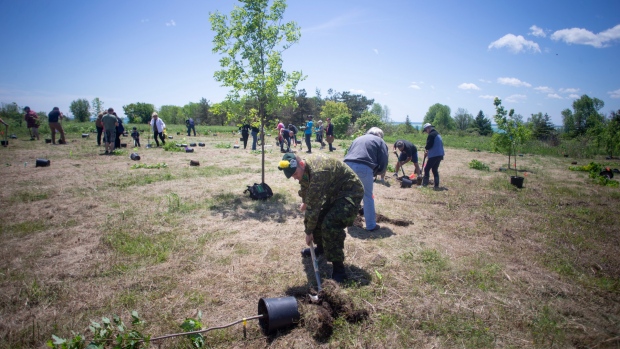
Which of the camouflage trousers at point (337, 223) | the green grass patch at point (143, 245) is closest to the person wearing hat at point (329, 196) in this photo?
the camouflage trousers at point (337, 223)

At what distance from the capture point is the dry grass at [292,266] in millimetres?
3234

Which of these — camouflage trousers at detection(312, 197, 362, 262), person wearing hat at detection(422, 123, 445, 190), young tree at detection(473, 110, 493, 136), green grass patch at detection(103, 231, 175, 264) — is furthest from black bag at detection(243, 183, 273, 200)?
young tree at detection(473, 110, 493, 136)

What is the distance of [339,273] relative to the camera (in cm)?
416

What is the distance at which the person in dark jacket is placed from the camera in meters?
5.49

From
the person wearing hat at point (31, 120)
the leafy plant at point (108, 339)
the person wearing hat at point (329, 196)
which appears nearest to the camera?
the leafy plant at point (108, 339)

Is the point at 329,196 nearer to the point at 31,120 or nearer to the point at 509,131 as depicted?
the point at 509,131

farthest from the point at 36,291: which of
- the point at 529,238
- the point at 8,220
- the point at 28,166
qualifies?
the point at 28,166

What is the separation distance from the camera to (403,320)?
340cm

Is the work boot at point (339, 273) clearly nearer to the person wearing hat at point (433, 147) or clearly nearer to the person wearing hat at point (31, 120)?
the person wearing hat at point (433, 147)

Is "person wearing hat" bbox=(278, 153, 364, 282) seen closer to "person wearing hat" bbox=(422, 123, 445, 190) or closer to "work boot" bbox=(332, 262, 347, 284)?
"work boot" bbox=(332, 262, 347, 284)

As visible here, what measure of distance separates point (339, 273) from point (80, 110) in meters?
65.8

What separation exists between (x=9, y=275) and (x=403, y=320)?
535cm

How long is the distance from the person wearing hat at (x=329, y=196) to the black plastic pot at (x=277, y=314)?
0.91 meters

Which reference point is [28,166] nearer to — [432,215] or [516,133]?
[432,215]
